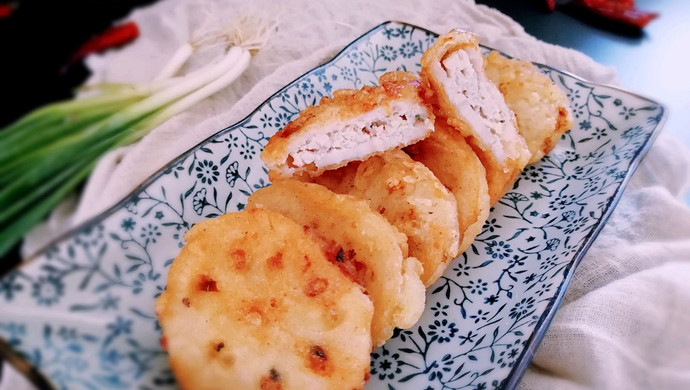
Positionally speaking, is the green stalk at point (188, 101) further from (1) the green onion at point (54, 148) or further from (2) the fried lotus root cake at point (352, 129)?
(2) the fried lotus root cake at point (352, 129)

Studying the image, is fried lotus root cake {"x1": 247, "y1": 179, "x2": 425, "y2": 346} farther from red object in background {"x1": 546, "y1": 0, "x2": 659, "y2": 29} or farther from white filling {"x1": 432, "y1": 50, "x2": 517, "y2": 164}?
red object in background {"x1": 546, "y1": 0, "x2": 659, "y2": 29}

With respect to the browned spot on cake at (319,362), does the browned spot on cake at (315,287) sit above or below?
above

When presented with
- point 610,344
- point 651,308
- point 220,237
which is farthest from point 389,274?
point 651,308

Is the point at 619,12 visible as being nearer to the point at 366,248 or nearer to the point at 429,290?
the point at 429,290

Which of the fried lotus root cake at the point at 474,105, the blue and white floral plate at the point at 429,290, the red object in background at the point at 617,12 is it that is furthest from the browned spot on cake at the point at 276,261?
the red object in background at the point at 617,12

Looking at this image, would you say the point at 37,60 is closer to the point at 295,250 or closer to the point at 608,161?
the point at 295,250

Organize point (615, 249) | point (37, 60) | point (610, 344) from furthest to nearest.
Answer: point (615, 249), point (610, 344), point (37, 60)

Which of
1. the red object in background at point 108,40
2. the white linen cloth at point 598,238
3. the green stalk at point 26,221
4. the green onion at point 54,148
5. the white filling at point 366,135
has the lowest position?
the white linen cloth at point 598,238
